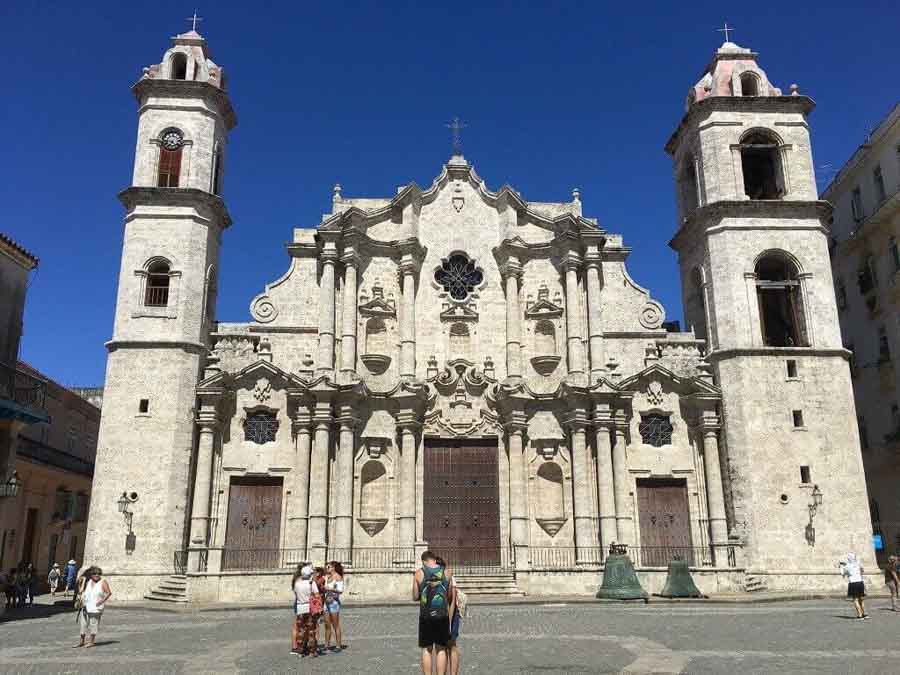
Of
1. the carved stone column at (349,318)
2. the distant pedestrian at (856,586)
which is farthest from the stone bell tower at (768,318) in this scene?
the carved stone column at (349,318)

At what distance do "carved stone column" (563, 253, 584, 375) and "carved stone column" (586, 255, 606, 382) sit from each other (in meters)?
0.37

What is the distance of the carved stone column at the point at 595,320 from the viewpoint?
26.7 m

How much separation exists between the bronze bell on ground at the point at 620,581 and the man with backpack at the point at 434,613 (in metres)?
14.1

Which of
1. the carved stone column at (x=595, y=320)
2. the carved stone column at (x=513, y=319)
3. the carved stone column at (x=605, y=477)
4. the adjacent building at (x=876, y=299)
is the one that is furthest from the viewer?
the adjacent building at (x=876, y=299)

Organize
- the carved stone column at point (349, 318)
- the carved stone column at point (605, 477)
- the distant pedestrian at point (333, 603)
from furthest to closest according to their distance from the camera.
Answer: the carved stone column at point (349, 318) → the carved stone column at point (605, 477) → the distant pedestrian at point (333, 603)

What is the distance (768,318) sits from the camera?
29.8 metres

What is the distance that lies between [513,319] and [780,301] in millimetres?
10267

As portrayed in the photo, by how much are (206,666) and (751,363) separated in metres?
20.1

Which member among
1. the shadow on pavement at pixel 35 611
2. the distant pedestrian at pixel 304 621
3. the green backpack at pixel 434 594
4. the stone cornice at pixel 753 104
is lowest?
the shadow on pavement at pixel 35 611

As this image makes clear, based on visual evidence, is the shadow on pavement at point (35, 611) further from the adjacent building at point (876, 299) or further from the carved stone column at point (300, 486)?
the adjacent building at point (876, 299)

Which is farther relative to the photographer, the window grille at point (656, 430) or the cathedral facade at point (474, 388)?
the window grille at point (656, 430)

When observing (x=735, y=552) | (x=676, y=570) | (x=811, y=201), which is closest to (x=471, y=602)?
(x=676, y=570)

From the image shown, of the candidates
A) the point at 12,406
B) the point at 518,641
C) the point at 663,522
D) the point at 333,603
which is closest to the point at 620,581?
the point at 663,522

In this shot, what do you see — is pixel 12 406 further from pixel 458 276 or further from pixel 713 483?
pixel 713 483
